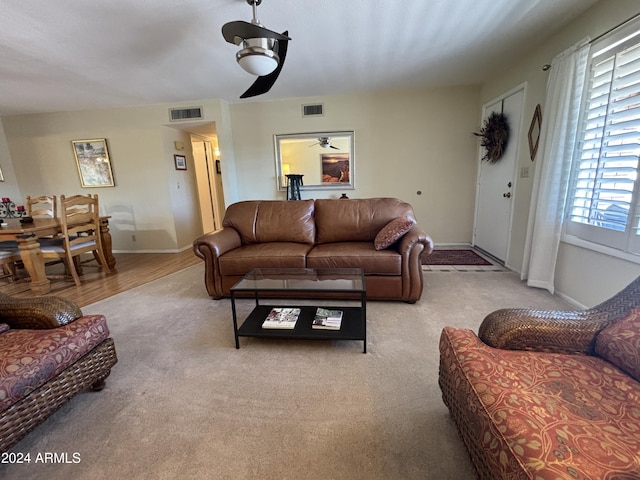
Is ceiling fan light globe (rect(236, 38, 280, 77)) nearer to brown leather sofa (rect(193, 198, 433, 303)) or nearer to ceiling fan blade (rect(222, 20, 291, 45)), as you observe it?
ceiling fan blade (rect(222, 20, 291, 45))

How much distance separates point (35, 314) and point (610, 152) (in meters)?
3.78

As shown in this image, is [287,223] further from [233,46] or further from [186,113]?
[186,113]

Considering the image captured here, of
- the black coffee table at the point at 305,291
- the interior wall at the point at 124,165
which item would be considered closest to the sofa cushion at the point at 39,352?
the black coffee table at the point at 305,291

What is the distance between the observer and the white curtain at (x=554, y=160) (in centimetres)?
229

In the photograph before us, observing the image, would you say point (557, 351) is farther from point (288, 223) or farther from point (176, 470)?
point (288, 223)

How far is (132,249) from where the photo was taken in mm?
4918

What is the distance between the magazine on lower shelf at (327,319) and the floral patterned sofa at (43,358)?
1.20 meters

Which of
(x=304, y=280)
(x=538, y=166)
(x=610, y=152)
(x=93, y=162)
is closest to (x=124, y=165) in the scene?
(x=93, y=162)

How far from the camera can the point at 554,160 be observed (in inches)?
96.0

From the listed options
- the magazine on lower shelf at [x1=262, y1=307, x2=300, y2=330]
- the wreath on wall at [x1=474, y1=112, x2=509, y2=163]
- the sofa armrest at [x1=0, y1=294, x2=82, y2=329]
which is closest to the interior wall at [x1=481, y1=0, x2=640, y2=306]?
the wreath on wall at [x1=474, y1=112, x2=509, y2=163]

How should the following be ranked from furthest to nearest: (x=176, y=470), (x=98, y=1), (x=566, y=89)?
(x=566, y=89) < (x=98, y=1) < (x=176, y=470)

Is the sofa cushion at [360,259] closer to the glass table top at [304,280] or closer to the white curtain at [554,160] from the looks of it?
the glass table top at [304,280]

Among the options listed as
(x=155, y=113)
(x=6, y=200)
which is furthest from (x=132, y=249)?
(x=155, y=113)

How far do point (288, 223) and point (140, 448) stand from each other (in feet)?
7.17
